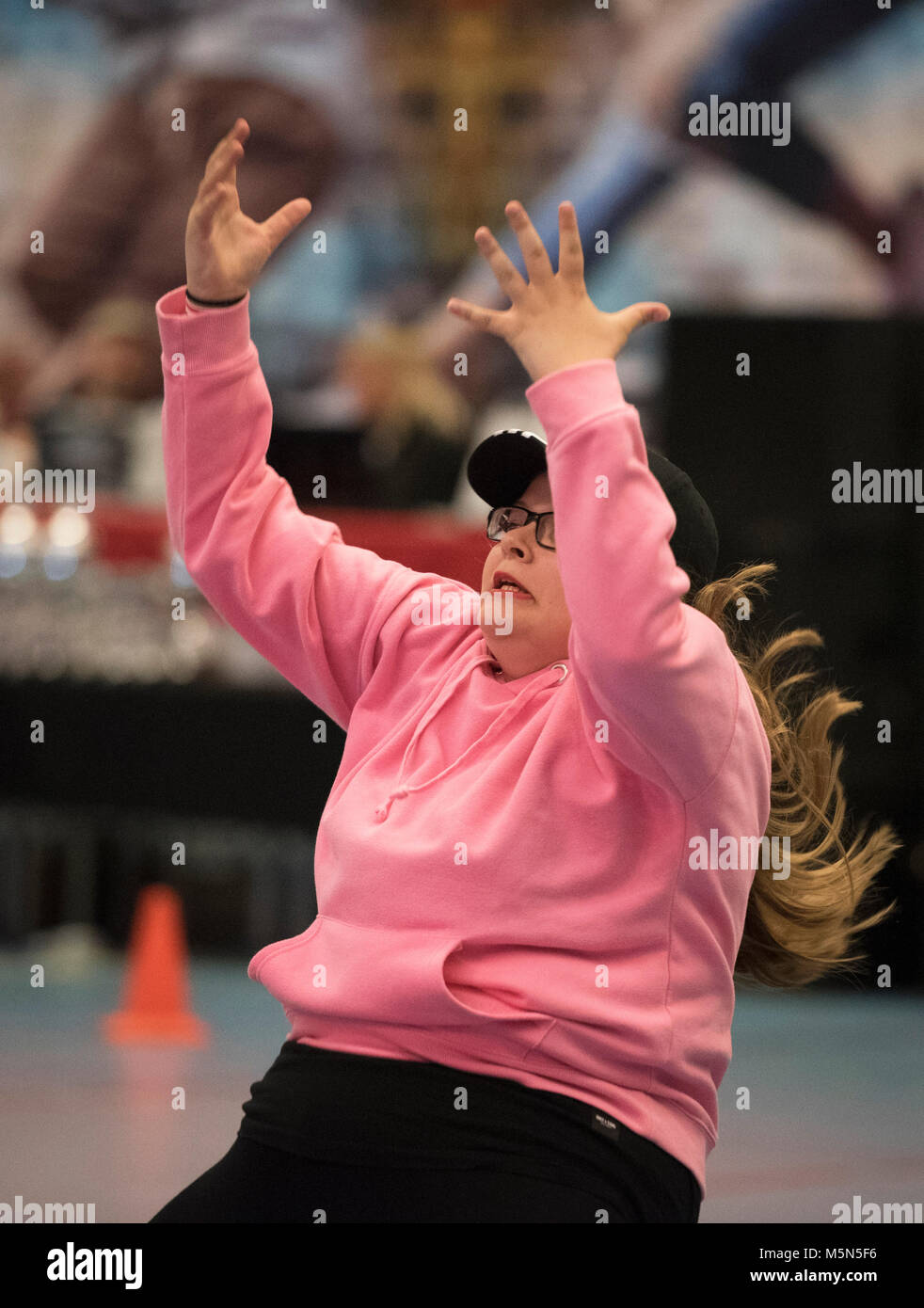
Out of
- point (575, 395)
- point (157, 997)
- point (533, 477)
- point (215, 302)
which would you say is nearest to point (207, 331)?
point (215, 302)

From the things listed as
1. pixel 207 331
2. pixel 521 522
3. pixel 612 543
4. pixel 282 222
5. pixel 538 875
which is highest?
pixel 282 222

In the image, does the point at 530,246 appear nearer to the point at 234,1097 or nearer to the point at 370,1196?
the point at 370,1196

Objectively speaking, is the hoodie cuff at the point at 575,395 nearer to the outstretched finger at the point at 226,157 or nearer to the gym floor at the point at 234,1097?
the outstretched finger at the point at 226,157

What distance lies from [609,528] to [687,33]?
21.1 feet

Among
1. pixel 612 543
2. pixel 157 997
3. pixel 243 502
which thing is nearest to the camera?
pixel 612 543

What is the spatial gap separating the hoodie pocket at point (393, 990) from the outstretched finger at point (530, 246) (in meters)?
0.60

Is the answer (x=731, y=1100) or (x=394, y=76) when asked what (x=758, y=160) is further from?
(x=731, y=1100)

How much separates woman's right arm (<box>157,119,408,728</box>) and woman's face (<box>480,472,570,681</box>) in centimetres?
17

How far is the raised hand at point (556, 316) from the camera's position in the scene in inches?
53.6

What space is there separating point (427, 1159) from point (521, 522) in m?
0.63

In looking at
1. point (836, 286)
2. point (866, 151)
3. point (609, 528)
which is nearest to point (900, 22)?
point (866, 151)

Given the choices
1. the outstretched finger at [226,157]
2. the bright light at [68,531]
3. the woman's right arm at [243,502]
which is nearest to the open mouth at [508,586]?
the woman's right arm at [243,502]

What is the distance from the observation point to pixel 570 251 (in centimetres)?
137

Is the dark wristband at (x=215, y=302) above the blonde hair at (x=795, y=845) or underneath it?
above
